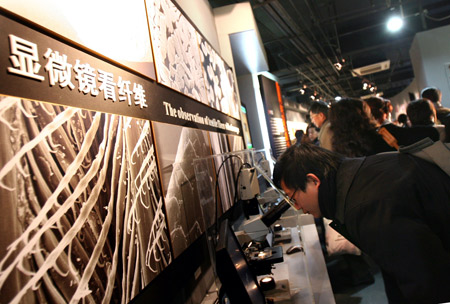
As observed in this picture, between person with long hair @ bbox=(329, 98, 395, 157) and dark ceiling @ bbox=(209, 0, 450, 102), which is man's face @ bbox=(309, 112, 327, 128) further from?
dark ceiling @ bbox=(209, 0, 450, 102)

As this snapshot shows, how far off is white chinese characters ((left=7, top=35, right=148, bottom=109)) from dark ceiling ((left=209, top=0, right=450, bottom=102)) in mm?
4544

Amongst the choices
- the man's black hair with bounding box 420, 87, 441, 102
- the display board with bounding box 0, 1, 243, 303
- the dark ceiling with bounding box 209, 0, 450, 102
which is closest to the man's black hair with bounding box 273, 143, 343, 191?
the display board with bounding box 0, 1, 243, 303

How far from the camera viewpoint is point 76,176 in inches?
39.4

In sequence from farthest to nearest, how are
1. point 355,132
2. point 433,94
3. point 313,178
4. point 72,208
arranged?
point 433,94 < point 355,132 < point 313,178 < point 72,208

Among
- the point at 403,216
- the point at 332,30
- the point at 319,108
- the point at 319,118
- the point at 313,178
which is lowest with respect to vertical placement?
the point at 403,216

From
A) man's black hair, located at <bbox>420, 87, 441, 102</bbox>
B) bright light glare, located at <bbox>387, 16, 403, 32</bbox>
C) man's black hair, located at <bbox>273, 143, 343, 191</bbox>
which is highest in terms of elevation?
bright light glare, located at <bbox>387, 16, 403, 32</bbox>

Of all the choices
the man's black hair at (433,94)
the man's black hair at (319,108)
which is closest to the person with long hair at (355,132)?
the man's black hair at (319,108)

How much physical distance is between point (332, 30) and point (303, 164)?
977 cm

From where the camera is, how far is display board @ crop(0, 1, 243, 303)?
2.61 ft

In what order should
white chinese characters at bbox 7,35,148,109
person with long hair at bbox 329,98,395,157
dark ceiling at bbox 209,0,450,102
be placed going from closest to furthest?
white chinese characters at bbox 7,35,148,109, person with long hair at bbox 329,98,395,157, dark ceiling at bbox 209,0,450,102

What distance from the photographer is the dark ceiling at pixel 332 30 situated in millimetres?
7141

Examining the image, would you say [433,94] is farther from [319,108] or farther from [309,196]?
[309,196]

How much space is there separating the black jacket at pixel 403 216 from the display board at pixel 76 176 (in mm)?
785

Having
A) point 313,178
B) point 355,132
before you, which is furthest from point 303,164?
point 355,132
